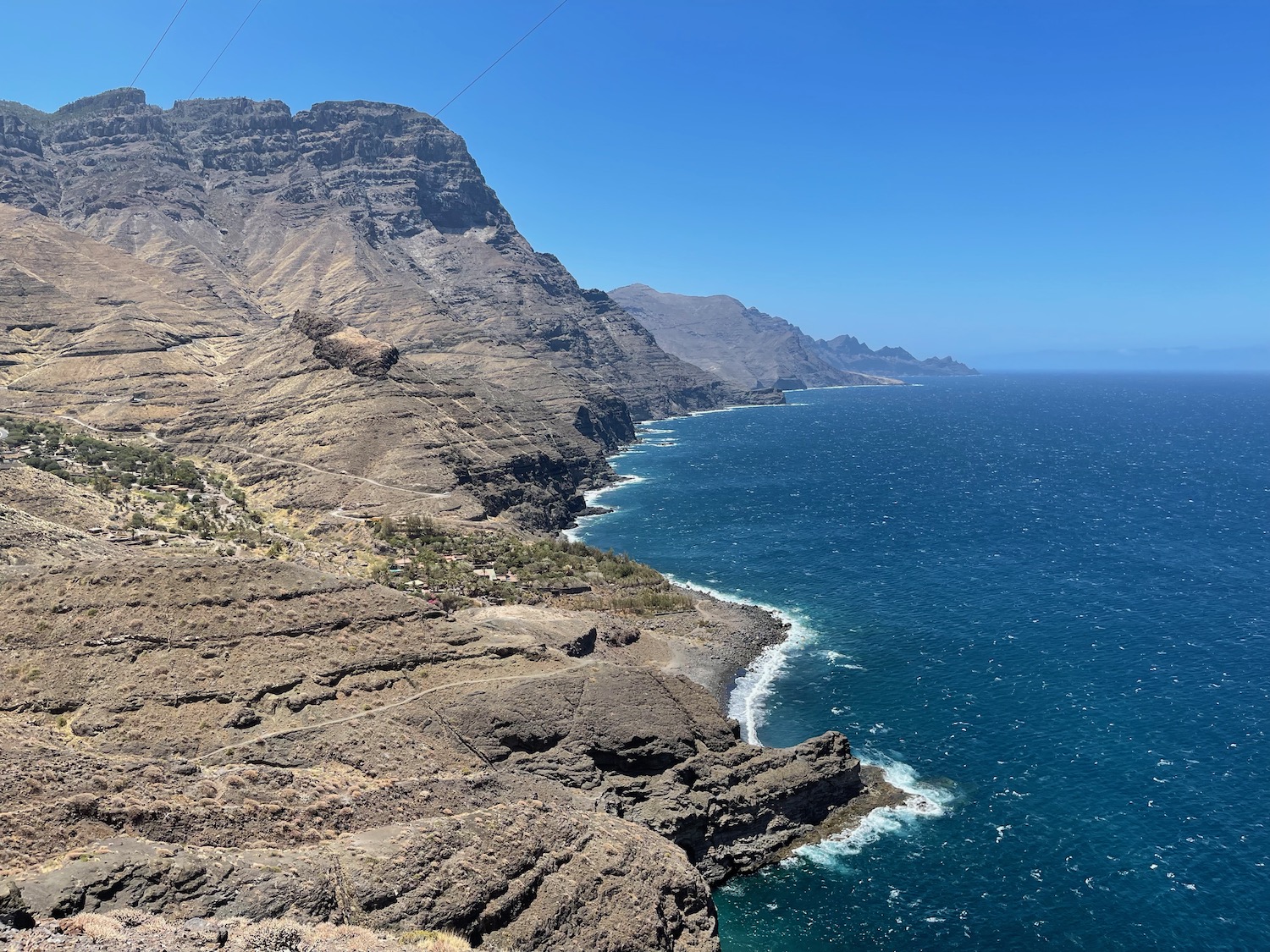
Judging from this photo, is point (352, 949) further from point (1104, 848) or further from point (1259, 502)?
point (1259, 502)

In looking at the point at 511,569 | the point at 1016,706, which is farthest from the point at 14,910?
the point at 511,569

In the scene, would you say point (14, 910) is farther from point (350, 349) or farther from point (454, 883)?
point (350, 349)

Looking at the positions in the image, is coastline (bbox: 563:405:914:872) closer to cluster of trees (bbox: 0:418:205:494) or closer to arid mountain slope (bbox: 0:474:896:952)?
arid mountain slope (bbox: 0:474:896:952)

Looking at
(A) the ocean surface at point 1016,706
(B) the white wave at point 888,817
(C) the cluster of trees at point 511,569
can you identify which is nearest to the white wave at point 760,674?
(A) the ocean surface at point 1016,706

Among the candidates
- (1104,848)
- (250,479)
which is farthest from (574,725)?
(250,479)

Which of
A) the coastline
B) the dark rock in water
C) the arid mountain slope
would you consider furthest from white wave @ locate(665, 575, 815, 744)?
the dark rock in water
